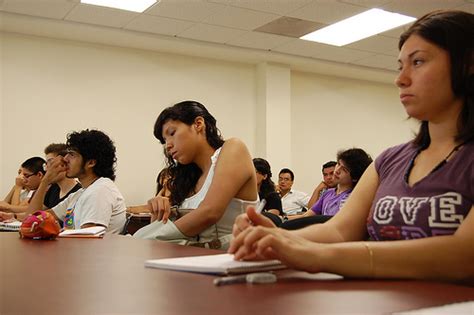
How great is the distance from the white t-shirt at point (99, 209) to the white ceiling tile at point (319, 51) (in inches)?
144

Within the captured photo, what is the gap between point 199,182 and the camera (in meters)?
2.25

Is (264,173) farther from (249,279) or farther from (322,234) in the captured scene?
(249,279)

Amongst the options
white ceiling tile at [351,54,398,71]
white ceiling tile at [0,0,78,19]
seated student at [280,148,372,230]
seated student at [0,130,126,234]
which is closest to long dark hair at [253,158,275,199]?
seated student at [280,148,372,230]

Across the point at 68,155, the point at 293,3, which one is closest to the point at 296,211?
the point at 293,3

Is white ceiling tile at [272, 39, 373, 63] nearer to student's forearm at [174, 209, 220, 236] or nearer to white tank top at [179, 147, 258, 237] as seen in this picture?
white tank top at [179, 147, 258, 237]

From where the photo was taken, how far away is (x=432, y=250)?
932mm

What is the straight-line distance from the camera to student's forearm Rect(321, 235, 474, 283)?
2.83 feet

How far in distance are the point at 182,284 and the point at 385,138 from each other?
7.59m

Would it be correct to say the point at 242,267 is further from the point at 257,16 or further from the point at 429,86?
the point at 257,16

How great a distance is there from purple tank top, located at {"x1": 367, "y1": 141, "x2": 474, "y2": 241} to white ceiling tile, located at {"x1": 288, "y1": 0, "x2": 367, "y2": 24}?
11.9 feet

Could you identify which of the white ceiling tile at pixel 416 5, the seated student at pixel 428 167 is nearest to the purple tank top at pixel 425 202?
the seated student at pixel 428 167

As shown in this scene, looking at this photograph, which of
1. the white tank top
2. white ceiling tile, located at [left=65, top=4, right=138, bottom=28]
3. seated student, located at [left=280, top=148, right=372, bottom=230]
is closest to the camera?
the white tank top

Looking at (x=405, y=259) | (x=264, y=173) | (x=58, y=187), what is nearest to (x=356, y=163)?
(x=264, y=173)

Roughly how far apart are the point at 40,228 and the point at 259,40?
439 cm
